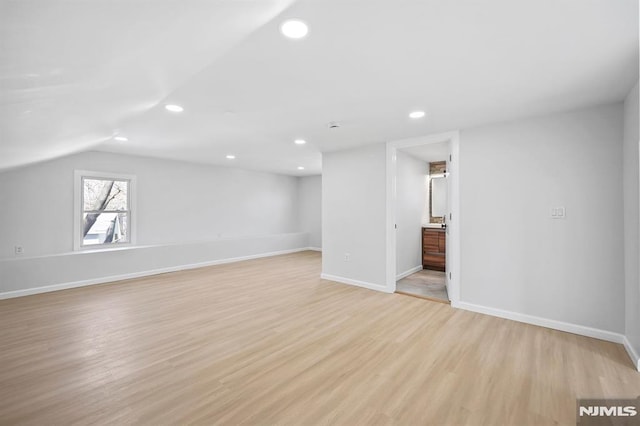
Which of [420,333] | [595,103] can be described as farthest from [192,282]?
[595,103]

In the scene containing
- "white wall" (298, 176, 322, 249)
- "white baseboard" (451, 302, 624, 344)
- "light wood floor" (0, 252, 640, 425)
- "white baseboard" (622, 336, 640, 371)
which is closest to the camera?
"light wood floor" (0, 252, 640, 425)

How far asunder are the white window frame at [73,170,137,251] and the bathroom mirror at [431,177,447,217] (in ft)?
20.8

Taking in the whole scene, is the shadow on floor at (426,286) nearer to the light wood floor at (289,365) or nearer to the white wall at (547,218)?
the light wood floor at (289,365)

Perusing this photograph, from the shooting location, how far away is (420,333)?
288cm

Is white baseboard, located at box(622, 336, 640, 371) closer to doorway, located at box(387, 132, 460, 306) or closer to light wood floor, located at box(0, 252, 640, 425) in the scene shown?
light wood floor, located at box(0, 252, 640, 425)

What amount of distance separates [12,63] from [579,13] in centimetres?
269

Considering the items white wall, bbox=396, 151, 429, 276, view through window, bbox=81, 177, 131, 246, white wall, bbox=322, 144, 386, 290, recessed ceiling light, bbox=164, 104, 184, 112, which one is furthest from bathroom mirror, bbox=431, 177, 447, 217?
view through window, bbox=81, 177, 131, 246

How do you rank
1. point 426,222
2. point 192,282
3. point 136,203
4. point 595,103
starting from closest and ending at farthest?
point 595,103, point 192,282, point 136,203, point 426,222

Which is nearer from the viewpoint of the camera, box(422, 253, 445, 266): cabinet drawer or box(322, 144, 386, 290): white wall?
box(322, 144, 386, 290): white wall

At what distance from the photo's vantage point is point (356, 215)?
477 cm

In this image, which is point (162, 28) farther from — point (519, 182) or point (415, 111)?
point (519, 182)

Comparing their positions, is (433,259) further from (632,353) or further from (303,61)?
(303,61)

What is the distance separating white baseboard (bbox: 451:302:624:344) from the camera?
2.73 metres

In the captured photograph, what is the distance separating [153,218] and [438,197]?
6218 mm
